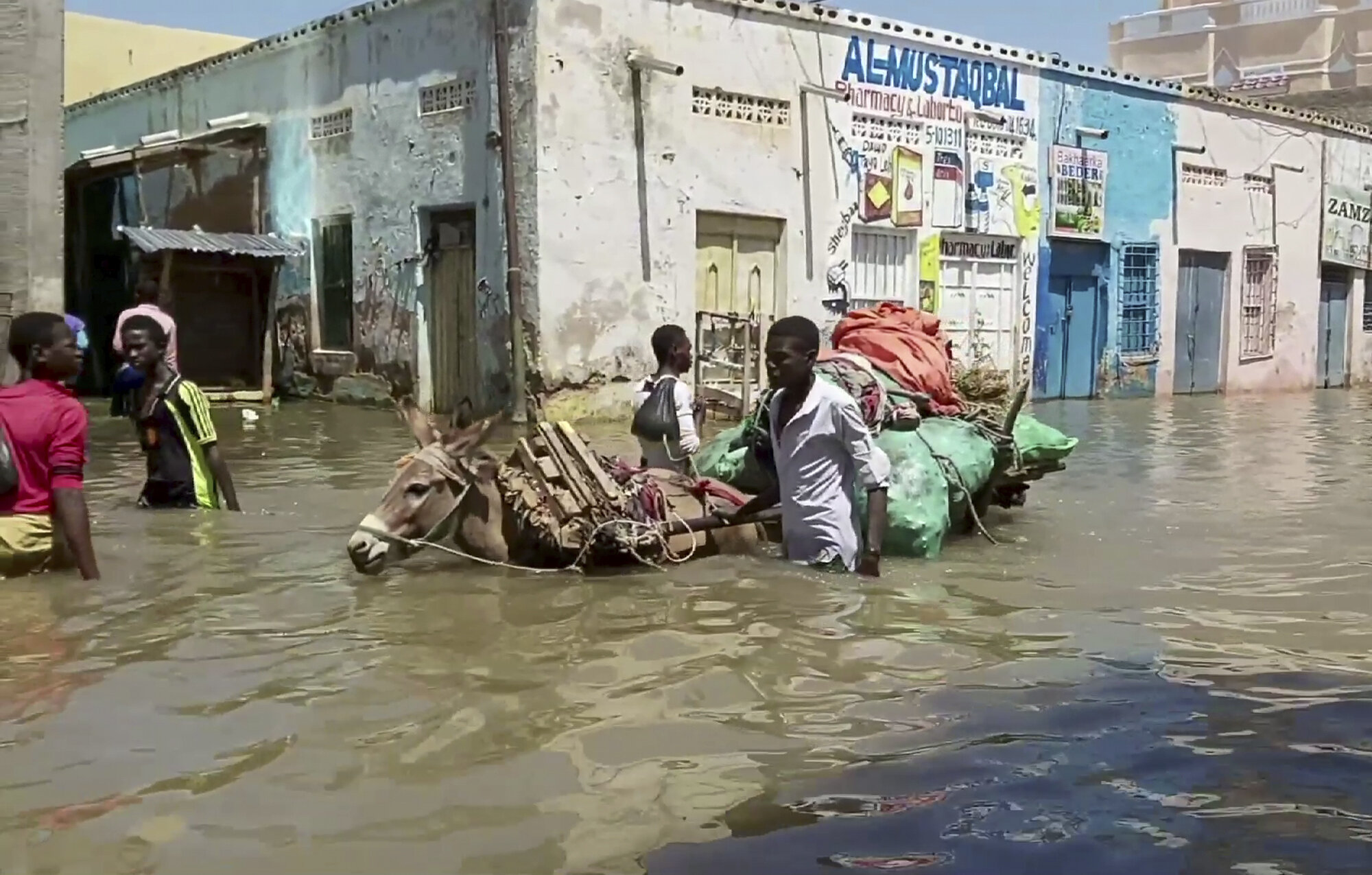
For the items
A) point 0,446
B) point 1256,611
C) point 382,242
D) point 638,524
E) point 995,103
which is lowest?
point 1256,611

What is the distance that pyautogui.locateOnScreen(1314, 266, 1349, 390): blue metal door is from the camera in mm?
25141

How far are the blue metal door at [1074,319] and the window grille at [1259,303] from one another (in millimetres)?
3788

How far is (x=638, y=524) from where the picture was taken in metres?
5.86

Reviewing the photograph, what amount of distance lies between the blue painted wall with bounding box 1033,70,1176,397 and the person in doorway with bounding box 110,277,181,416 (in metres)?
12.2

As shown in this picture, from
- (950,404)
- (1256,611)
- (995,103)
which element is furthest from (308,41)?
(1256,611)

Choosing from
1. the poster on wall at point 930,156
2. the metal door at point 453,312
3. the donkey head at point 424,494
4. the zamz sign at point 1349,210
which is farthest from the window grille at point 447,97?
the zamz sign at point 1349,210

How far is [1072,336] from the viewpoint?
20750 millimetres

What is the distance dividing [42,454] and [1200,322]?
→ 67.0ft

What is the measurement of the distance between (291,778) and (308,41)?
15806 mm

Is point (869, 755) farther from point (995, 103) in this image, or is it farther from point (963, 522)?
point (995, 103)

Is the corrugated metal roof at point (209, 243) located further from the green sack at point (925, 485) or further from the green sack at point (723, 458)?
the green sack at point (925, 485)

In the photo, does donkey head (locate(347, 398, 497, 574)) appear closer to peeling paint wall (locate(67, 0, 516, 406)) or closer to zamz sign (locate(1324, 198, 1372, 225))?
peeling paint wall (locate(67, 0, 516, 406))

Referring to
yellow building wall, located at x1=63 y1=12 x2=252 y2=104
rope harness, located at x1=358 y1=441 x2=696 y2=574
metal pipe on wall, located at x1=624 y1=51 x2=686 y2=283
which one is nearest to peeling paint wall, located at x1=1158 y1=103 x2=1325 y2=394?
metal pipe on wall, located at x1=624 y1=51 x2=686 y2=283

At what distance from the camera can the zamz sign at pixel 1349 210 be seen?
982 inches
